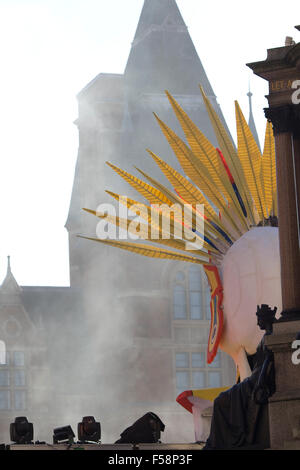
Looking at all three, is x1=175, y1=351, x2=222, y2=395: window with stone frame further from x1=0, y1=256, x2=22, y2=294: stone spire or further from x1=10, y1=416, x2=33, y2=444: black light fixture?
x1=10, y1=416, x2=33, y2=444: black light fixture

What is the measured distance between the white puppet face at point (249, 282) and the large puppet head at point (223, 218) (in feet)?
0.06

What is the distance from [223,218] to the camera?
21.5 metres

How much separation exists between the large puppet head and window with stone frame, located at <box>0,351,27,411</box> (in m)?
19.9

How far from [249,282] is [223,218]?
1.48 meters

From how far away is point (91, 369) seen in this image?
134ft

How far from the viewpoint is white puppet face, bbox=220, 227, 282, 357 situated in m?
20.5

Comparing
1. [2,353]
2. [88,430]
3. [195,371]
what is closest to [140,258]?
[195,371]

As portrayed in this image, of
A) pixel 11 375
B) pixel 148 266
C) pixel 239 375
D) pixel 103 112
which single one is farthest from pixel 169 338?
pixel 239 375

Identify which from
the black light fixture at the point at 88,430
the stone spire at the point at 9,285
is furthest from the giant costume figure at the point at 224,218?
the stone spire at the point at 9,285

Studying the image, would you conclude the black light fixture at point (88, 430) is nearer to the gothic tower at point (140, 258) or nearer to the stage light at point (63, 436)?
the stage light at point (63, 436)

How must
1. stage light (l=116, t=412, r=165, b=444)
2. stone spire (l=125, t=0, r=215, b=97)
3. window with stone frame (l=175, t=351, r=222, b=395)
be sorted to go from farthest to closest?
stone spire (l=125, t=0, r=215, b=97)
window with stone frame (l=175, t=351, r=222, b=395)
stage light (l=116, t=412, r=165, b=444)

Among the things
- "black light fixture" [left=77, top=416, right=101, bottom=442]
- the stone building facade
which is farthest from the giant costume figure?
the stone building facade

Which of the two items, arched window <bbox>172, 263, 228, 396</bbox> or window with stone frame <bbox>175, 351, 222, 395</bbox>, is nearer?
window with stone frame <bbox>175, 351, 222, 395</bbox>
